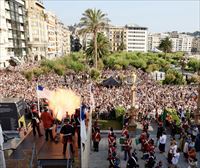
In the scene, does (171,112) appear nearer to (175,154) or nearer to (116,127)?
(116,127)

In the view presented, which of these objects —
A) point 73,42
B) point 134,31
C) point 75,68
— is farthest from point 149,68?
point 73,42

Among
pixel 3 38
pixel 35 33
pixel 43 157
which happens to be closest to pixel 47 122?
pixel 43 157

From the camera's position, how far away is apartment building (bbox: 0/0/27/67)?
5884 cm

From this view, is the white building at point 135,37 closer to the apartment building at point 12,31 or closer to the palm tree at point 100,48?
the apartment building at point 12,31

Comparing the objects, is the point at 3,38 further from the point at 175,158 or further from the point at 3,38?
the point at 175,158

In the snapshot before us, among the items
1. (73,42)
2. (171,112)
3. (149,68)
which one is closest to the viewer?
(171,112)

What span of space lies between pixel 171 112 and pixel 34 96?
41.8 feet

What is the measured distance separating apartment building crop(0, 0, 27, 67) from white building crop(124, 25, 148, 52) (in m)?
98.9

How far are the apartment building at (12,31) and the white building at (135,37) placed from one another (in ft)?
324

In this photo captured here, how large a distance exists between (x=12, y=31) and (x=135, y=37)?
112 meters

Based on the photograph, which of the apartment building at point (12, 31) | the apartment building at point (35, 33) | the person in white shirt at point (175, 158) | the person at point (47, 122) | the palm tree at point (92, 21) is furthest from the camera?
the apartment building at point (35, 33)

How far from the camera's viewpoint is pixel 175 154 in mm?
12156

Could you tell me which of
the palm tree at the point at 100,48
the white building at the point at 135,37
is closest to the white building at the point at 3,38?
the palm tree at the point at 100,48

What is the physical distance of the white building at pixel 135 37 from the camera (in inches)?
6575
